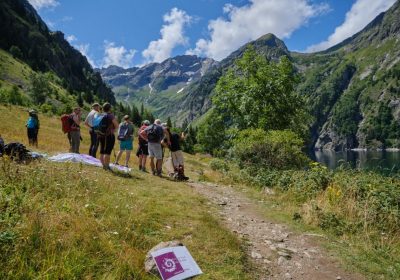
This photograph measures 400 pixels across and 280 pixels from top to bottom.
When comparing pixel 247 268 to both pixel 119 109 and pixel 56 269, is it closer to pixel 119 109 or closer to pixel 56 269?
pixel 56 269

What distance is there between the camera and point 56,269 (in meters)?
5.59

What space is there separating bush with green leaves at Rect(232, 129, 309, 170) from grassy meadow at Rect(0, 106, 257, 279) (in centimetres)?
1180

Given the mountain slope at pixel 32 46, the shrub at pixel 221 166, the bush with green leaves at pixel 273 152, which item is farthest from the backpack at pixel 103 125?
the mountain slope at pixel 32 46

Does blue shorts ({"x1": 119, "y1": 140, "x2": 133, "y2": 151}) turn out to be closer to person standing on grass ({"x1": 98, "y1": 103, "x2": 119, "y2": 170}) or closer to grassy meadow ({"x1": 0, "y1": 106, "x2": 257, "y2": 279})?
person standing on grass ({"x1": 98, "y1": 103, "x2": 119, "y2": 170})

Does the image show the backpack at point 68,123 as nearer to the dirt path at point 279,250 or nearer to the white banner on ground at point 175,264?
the dirt path at point 279,250

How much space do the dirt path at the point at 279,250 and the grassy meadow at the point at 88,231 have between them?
0.65 m

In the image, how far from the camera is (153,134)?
1811 cm

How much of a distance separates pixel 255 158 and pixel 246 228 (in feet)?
39.1

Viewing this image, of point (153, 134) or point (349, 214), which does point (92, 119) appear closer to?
point (153, 134)

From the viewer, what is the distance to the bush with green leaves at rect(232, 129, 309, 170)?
21.8 m

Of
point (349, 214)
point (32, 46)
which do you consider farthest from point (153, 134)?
point (32, 46)

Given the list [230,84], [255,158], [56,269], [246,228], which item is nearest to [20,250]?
[56,269]

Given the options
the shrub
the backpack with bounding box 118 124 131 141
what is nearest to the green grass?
the backpack with bounding box 118 124 131 141

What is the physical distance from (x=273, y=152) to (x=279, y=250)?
1332 cm
